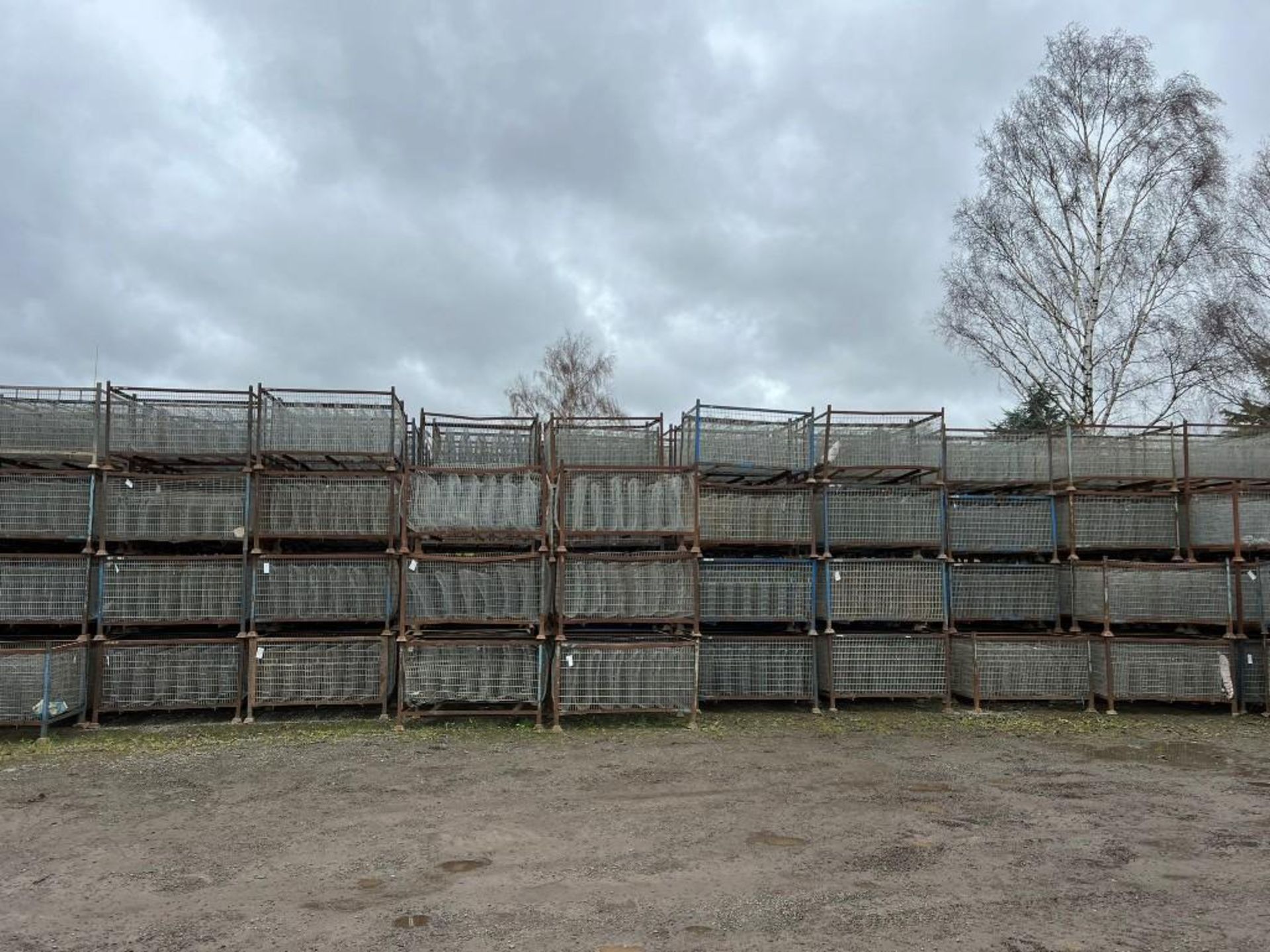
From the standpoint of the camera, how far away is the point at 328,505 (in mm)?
9766

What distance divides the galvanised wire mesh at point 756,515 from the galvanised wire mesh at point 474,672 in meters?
2.67

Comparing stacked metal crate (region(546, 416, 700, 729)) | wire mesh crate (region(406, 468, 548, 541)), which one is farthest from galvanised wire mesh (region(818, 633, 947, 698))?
wire mesh crate (region(406, 468, 548, 541))

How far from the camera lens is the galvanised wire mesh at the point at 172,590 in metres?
9.40

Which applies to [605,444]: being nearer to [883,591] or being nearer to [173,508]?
[883,591]

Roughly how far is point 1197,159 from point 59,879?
21035mm

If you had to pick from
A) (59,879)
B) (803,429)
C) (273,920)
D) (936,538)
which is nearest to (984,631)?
(936,538)

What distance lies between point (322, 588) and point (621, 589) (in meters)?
3.52

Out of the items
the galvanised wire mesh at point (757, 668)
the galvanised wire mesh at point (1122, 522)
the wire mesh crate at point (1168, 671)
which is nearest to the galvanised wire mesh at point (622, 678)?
the galvanised wire mesh at point (757, 668)

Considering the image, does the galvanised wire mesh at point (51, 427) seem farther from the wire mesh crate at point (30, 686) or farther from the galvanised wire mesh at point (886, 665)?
the galvanised wire mesh at point (886, 665)

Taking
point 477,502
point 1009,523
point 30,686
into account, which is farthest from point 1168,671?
point 30,686

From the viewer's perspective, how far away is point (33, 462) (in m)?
9.72

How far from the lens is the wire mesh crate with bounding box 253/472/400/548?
9.72 meters

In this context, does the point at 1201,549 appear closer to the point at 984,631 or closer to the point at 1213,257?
the point at 984,631

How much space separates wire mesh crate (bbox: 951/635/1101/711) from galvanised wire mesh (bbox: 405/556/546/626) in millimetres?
5596
